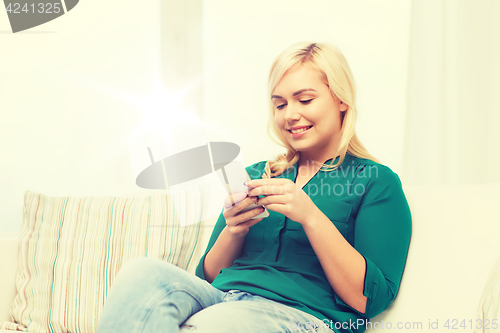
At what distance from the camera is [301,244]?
3.01 ft

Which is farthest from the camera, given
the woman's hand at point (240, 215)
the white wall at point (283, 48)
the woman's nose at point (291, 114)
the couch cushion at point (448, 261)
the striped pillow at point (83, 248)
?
the white wall at point (283, 48)

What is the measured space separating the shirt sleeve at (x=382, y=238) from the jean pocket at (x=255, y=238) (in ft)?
0.73

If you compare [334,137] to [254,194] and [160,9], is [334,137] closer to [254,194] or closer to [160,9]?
[254,194]

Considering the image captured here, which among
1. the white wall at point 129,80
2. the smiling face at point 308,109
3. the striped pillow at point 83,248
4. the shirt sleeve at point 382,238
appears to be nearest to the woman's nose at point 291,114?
the smiling face at point 308,109

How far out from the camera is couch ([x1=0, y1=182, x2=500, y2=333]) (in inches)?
30.1

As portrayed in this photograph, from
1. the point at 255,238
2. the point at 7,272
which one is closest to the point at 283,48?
the point at 255,238

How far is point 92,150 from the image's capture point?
183cm

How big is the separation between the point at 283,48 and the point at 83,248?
47.5 inches

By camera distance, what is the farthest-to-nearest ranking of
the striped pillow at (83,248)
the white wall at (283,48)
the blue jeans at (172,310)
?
the white wall at (283,48)
the striped pillow at (83,248)
the blue jeans at (172,310)

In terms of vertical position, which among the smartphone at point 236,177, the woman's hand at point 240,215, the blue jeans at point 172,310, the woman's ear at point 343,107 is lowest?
the blue jeans at point 172,310

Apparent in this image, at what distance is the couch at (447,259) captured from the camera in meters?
0.77

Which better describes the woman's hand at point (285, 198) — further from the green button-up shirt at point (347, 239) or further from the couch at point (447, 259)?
the couch at point (447, 259)

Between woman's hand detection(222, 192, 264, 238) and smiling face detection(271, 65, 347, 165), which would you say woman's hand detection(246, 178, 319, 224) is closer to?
woman's hand detection(222, 192, 264, 238)

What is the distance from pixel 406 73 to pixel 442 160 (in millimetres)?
420
